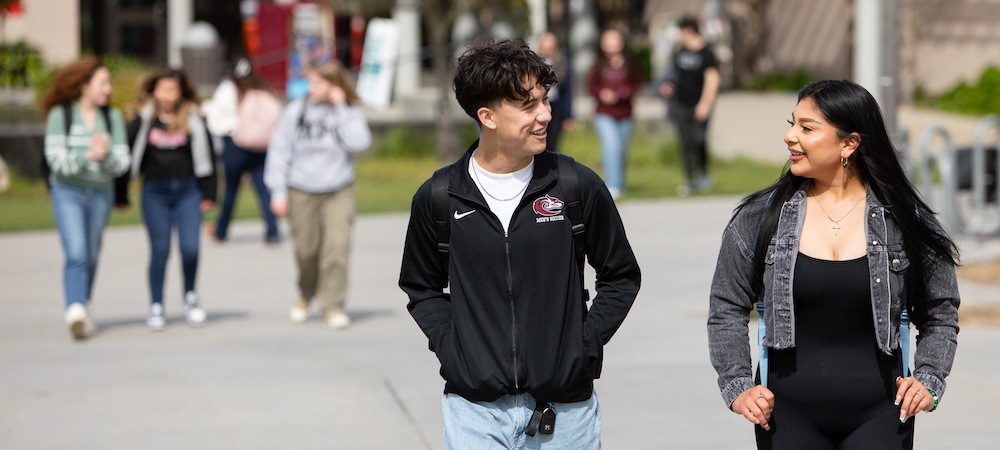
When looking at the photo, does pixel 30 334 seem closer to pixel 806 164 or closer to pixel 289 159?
pixel 289 159

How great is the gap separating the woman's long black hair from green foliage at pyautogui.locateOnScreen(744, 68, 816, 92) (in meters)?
27.2

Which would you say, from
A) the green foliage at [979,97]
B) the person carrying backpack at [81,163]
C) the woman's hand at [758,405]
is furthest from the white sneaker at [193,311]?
the green foliage at [979,97]

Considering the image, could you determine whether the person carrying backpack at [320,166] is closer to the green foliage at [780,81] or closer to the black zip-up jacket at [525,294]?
the black zip-up jacket at [525,294]

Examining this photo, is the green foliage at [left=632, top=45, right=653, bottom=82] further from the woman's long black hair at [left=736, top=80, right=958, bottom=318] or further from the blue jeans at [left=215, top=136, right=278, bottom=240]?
the woman's long black hair at [left=736, top=80, right=958, bottom=318]

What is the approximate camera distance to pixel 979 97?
24.2 m

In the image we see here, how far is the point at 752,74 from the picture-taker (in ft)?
108

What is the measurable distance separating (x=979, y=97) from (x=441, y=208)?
22224 mm

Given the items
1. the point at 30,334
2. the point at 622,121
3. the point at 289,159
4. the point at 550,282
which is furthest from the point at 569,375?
the point at 622,121

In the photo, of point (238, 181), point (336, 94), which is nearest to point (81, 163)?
point (336, 94)

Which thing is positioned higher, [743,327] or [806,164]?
[806,164]

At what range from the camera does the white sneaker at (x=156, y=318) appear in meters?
9.08

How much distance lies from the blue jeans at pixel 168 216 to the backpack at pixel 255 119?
3.75 metres

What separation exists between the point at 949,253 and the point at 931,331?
0.22m

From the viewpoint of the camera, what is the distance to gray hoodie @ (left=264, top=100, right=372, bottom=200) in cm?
869
